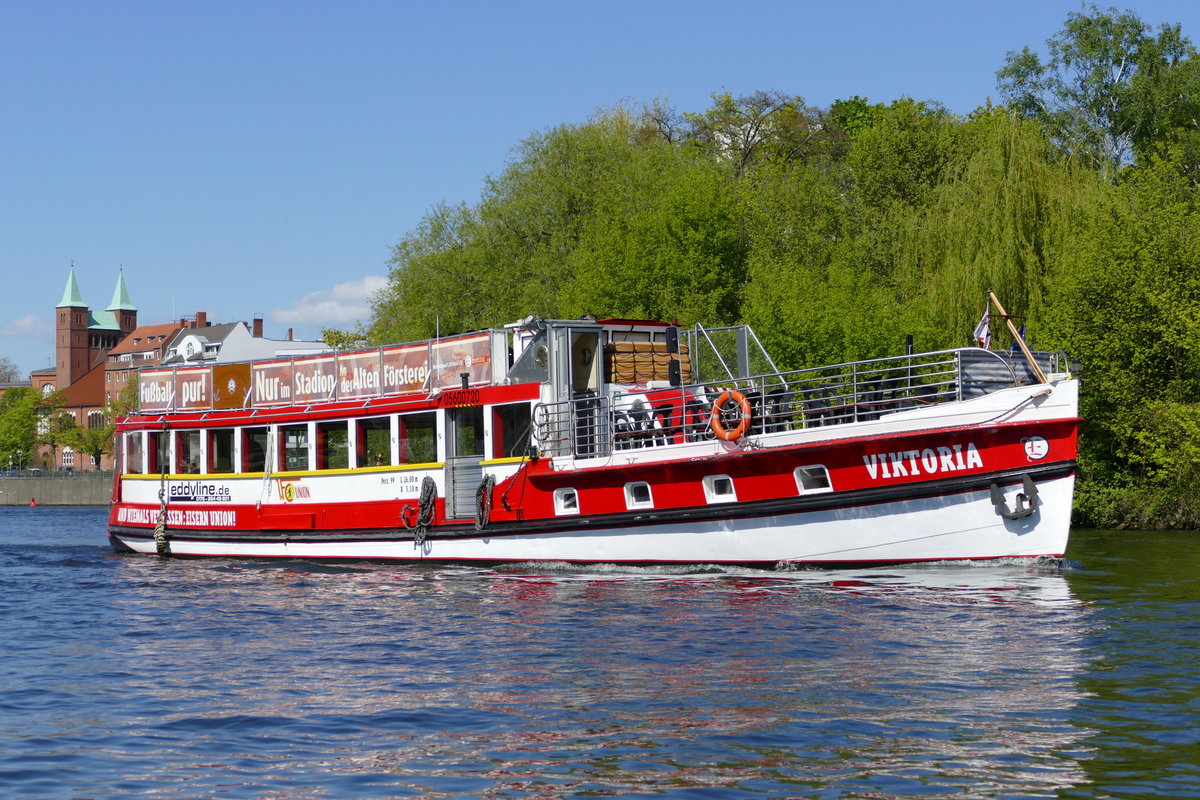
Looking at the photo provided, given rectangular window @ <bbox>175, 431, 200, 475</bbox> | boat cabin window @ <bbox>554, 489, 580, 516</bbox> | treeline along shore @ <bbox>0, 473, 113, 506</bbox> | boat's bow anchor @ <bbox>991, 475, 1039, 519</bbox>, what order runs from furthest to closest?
treeline along shore @ <bbox>0, 473, 113, 506</bbox> → rectangular window @ <bbox>175, 431, 200, 475</bbox> → boat cabin window @ <bbox>554, 489, 580, 516</bbox> → boat's bow anchor @ <bbox>991, 475, 1039, 519</bbox>

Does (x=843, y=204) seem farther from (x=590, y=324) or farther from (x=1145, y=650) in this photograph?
(x=1145, y=650)

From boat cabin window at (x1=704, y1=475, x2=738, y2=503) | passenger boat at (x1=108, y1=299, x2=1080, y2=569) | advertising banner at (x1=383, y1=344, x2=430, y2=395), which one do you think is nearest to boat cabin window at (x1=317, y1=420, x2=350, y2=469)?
passenger boat at (x1=108, y1=299, x2=1080, y2=569)

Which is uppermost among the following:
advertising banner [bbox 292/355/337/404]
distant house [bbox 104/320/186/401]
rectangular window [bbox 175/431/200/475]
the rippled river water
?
distant house [bbox 104/320/186/401]

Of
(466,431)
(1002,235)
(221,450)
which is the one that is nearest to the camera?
(466,431)

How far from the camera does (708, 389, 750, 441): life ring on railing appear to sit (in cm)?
1995

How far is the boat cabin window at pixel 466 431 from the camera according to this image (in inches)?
928

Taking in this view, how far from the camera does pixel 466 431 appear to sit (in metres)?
23.7

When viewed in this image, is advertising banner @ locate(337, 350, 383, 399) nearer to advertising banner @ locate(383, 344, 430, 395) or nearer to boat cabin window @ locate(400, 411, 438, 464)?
advertising banner @ locate(383, 344, 430, 395)

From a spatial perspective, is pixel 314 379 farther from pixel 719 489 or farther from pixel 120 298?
pixel 120 298

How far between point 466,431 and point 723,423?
17.7 ft

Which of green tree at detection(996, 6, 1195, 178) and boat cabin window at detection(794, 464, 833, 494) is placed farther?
green tree at detection(996, 6, 1195, 178)

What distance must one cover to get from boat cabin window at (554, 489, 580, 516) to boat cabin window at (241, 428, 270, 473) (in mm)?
7547

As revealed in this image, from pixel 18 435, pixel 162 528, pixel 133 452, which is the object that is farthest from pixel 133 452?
pixel 18 435

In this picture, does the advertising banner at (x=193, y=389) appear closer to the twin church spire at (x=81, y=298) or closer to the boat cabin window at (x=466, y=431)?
the boat cabin window at (x=466, y=431)
